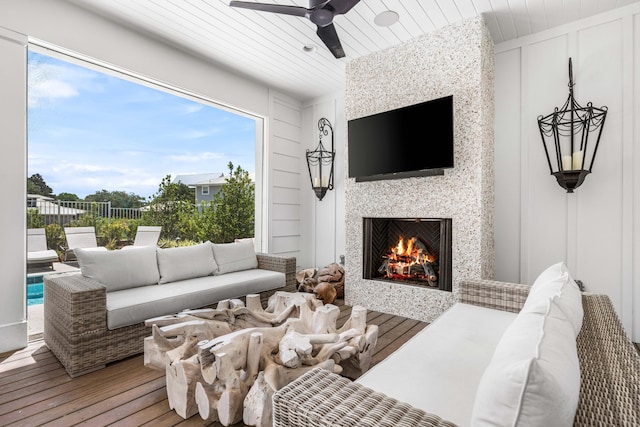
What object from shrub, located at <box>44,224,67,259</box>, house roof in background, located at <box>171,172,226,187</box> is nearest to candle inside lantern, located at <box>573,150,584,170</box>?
house roof in background, located at <box>171,172,226,187</box>

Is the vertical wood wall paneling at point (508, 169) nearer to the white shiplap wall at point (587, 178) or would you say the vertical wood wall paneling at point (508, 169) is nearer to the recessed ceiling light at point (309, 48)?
the white shiplap wall at point (587, 178)

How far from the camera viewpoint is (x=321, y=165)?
4746 millimetres

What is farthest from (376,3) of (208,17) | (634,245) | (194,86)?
(634,245)

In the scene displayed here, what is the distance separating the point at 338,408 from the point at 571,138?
3.14m

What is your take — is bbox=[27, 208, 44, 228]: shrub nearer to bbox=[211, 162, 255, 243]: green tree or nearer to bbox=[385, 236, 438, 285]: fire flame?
bbox=[211, 162, 255, 243]: green tree

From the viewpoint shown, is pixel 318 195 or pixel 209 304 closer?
pixel 209 304

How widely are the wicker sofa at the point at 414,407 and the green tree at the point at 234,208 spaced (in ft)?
12.7

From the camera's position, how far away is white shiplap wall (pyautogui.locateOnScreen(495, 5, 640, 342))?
8.62 ft

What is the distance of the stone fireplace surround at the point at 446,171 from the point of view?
285 cm

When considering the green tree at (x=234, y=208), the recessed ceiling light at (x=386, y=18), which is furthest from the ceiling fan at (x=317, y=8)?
the green tree at (x=234, y=208)

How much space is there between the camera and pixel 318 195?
4.61m

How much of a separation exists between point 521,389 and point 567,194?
9.61ft

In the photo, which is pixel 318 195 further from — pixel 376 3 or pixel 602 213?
pixel 602 213

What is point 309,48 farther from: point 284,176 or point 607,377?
point 607,377
